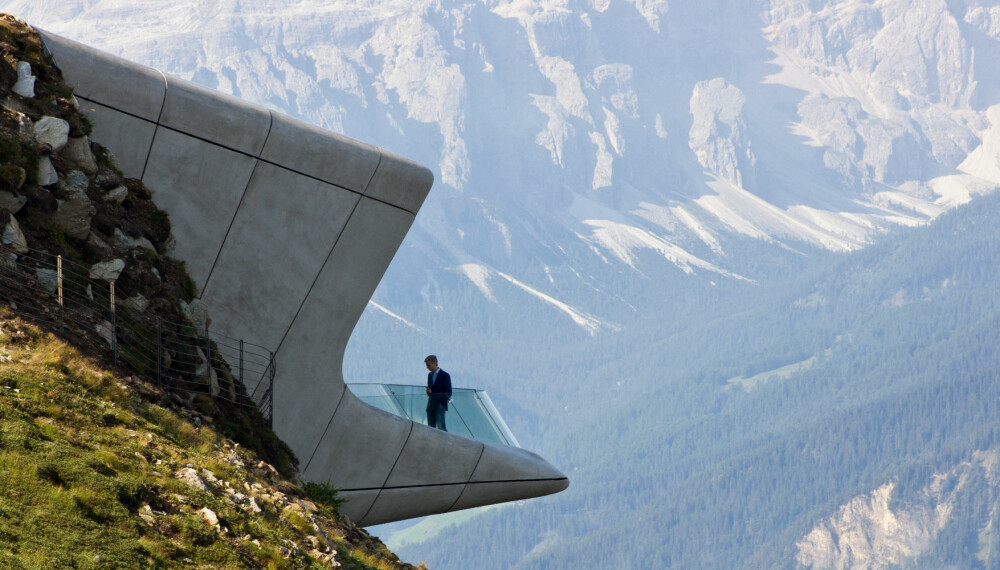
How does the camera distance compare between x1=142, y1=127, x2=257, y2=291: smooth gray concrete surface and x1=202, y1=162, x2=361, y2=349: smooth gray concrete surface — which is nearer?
x1=142, y1=127, x2=257, y2=291: smooth gray concrete surface

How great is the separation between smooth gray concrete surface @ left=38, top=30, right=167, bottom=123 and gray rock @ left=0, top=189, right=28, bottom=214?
3.51m

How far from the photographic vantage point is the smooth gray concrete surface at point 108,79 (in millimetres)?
15336

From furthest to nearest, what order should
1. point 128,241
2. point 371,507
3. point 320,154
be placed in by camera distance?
point 371,507
point 320,154
point 128,241

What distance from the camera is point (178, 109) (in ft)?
53.2

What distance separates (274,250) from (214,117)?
2404mm

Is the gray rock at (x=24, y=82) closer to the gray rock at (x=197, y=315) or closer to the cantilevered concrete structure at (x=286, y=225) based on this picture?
the cantilevered concrete structure at (x=286, y=225)

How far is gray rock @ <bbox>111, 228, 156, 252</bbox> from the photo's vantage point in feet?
44.7

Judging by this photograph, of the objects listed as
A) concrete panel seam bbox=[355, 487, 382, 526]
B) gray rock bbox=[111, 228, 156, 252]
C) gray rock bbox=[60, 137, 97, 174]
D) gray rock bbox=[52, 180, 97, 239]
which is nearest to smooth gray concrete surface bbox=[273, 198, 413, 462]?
concrete panel seam bbox=[355, 487, 382, 526]

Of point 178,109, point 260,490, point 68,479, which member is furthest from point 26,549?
point 178,109

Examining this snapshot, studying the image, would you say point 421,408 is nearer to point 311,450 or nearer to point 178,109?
point 311,450

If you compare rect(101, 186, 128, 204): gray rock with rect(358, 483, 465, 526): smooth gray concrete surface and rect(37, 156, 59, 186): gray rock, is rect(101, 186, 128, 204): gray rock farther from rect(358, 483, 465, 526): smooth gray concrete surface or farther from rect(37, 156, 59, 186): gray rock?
rect(358, 483, 465, 526): smooth gray concrete surface

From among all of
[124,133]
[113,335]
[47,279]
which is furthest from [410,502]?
[47,279]

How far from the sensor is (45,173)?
12.9m

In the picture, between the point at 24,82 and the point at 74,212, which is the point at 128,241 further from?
the point at 24,82
